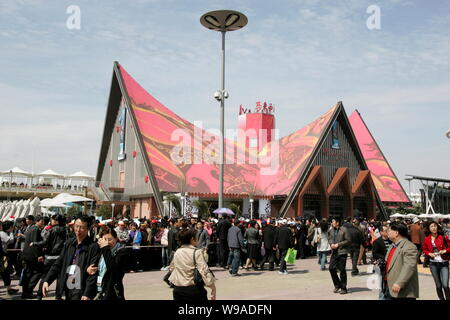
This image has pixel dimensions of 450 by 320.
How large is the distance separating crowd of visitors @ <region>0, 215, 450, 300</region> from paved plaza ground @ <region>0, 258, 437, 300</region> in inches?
16.7

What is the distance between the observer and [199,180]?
31.2 m

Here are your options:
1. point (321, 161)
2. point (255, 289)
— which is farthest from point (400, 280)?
point (321, 161)

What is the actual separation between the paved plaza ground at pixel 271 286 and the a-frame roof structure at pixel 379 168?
27.6 metres

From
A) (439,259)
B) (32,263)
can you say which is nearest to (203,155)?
(32,263)

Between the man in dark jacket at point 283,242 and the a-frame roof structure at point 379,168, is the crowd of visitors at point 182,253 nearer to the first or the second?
the man in dark jacket at point 283,242

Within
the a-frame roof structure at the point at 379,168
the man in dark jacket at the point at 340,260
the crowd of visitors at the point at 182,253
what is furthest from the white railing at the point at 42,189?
the man in dark jacket at the point at 340,260

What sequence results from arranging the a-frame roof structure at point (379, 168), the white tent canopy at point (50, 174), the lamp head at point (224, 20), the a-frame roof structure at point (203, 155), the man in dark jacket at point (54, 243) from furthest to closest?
the white tent canopy at point (50, 174) < the a-frame roof structure at point (379, 168) < the a-frame roof structure at point (203, 155) < the lamp head at point (224, 20) < the man in dark jacket at point (54, 243)

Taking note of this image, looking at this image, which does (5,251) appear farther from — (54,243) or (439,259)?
(439,259)

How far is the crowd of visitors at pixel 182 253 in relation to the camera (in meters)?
4.79

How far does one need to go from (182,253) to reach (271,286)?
5.66 meters

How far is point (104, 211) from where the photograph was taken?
31.9 m

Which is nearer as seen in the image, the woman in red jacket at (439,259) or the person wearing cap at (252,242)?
the woman in red jacket at (439,259)
